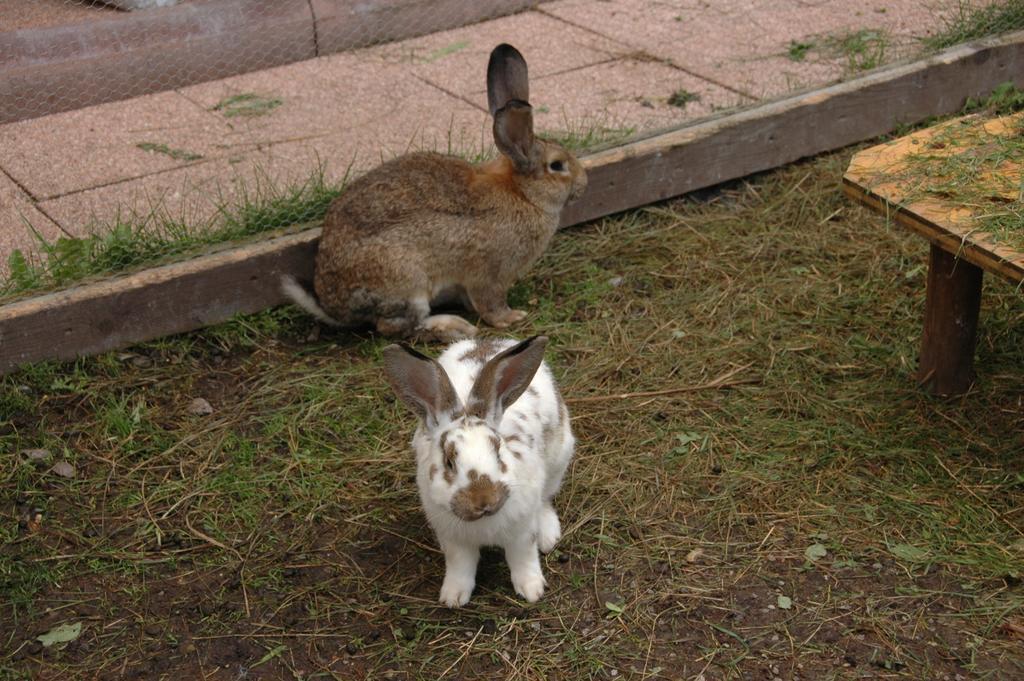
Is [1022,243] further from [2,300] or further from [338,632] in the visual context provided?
[2,300]

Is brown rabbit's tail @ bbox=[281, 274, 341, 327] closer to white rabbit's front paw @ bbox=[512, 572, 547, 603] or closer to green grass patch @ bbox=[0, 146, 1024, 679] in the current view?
green grass patch @ bbox=[0, 146, 1024, 679]

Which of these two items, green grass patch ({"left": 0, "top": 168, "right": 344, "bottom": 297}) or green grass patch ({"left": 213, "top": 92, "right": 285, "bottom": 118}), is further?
green grass patch ({"left": 213, "top": 92, "right": 285, "bottom": 118})

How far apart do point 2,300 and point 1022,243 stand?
10.1ft

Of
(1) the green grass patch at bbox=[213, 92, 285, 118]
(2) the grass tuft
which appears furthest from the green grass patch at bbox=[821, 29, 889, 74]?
Result: (1) the green grass patch at bbox=[213, 92, 285, 118]

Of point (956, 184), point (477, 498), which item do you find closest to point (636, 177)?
point (956, 184)

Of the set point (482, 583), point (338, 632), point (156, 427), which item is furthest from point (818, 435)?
point (156, 427)

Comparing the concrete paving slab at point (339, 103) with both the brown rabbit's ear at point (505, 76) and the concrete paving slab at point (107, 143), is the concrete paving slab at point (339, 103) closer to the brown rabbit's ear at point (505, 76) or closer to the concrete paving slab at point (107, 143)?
the concrete paving slab at point (107, 143)

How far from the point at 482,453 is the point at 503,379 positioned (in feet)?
0.71

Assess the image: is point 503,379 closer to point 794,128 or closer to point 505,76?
point 505,76

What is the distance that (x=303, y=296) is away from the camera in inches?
168

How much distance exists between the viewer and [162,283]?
4137 mm

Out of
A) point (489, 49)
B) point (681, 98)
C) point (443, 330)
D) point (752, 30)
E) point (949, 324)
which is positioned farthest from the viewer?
point (752, 30)

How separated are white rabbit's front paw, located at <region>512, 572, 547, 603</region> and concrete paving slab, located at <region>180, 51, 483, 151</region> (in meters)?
2.49

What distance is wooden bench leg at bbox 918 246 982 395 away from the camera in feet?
12.2
